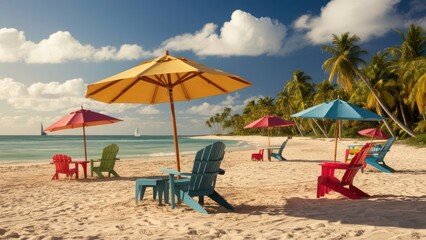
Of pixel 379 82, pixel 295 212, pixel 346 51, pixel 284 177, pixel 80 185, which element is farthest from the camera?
pixel 379 82

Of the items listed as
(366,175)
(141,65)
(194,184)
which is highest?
(141,65)

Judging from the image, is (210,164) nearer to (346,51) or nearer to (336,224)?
(336,224)

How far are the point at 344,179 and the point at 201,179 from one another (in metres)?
2.53

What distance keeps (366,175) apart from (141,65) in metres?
6.61

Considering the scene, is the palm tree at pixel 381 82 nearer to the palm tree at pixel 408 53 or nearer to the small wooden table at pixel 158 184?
A: the palm tree at pixel 408 53

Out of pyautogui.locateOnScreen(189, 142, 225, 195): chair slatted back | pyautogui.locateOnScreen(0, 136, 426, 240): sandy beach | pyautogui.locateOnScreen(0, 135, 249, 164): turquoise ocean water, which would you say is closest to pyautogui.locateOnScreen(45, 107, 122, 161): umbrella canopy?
pyautogui.locateOnScreen(0, 136, 426, 240): sandy beach

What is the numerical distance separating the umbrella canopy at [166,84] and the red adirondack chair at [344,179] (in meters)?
1.94

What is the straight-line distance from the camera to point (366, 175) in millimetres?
8984

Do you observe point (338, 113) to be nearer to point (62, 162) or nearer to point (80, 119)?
point (80, 119)

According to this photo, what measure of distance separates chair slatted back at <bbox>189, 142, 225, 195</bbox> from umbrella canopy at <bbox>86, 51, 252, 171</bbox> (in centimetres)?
59

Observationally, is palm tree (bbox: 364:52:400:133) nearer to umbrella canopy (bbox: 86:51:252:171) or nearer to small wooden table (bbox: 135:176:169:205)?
umbrella canopy (bbox: 86:51:252:171)

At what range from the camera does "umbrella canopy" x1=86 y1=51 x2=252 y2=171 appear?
461 centimetres

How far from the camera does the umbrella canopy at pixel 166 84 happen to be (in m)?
4.61

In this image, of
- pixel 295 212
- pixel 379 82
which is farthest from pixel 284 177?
pixel 379 82
